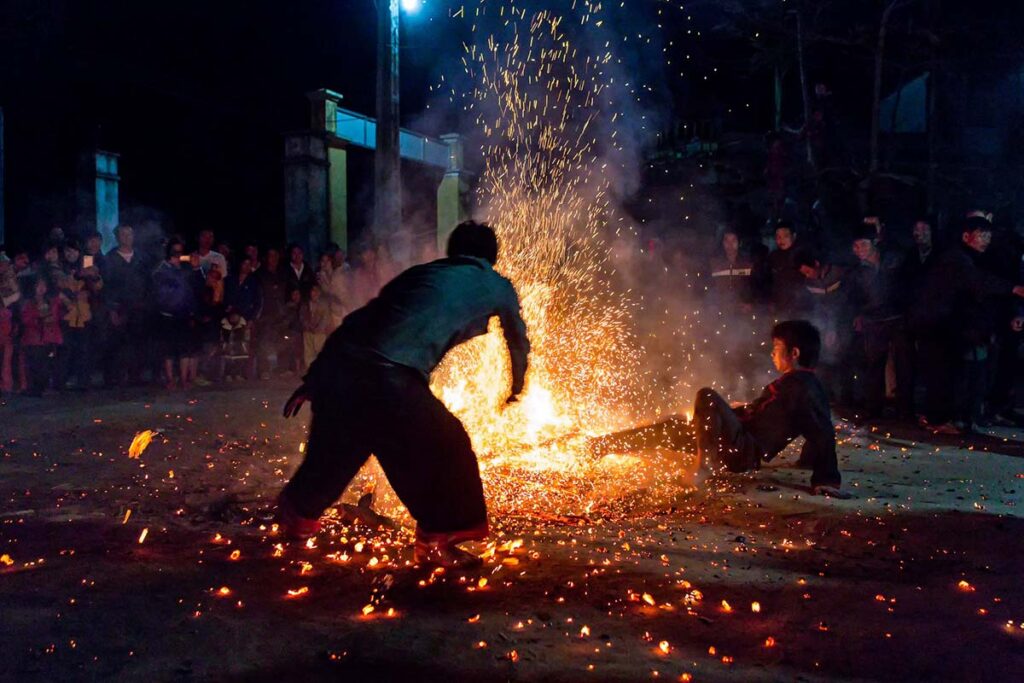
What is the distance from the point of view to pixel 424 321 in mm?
4121

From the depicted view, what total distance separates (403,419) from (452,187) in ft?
64.8

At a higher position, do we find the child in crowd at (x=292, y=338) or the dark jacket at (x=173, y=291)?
the dark jacket at (x=173, y=291)

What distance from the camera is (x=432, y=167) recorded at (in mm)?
22797

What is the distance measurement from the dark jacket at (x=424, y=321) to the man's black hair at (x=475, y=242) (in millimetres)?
201

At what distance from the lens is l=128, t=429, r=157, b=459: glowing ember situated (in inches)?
275

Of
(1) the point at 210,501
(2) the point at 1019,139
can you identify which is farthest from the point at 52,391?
(2) the point at 1019,139

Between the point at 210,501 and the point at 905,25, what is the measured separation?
1707 centimetres

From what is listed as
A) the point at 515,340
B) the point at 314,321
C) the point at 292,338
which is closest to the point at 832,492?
the point at 515,340

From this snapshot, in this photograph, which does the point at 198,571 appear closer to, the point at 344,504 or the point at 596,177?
the point at 344,504

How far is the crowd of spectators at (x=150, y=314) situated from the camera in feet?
33.9

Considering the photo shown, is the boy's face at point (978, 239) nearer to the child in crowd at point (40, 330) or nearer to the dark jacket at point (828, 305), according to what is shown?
the dark jacket at point (828, 305)

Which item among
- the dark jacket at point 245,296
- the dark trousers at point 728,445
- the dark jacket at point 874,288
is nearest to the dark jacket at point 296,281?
the dark jacket at point 245,296

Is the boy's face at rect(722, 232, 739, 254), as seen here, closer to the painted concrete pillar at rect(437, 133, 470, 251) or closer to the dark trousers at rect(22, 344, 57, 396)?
A: the dark trousers at rect(22, 344, 57, 396)

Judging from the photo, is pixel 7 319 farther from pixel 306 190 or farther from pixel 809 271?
pixel 809 271
